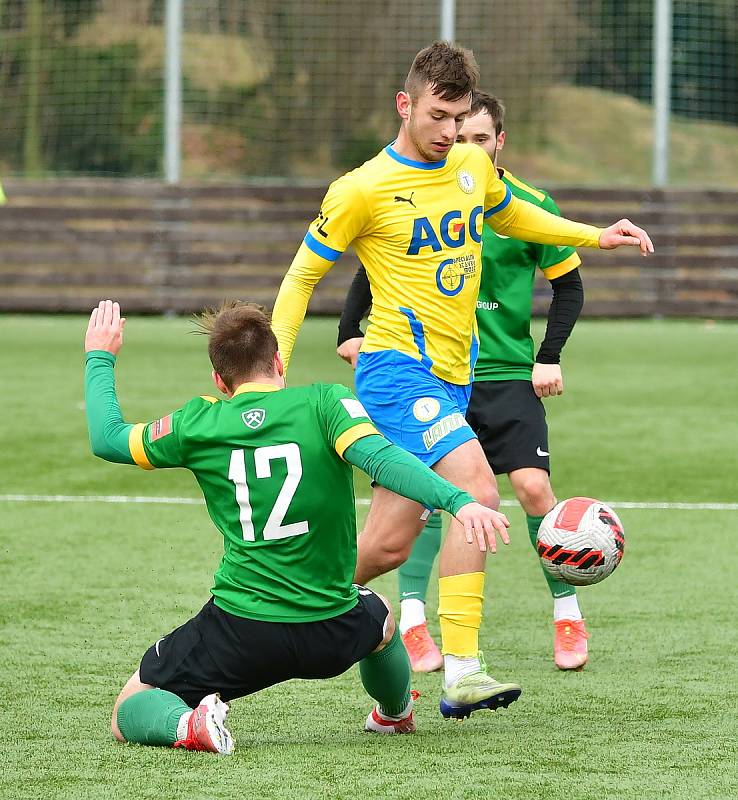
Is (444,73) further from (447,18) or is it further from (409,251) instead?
(447,18)

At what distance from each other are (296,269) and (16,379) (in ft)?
27.7

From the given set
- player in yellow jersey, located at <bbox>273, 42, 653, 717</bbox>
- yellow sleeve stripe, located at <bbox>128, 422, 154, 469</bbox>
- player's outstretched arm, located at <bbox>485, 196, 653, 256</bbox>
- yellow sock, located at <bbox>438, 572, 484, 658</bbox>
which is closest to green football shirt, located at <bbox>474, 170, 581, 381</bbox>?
player's outstretched arm, located at <bbox>485, 196, 653, 256</bbox>

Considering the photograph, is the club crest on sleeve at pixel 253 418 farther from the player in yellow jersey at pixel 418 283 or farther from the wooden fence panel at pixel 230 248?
the wooden fence panel at pixel 230 248

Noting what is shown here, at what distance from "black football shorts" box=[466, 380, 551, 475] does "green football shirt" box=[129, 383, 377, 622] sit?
1.59 m

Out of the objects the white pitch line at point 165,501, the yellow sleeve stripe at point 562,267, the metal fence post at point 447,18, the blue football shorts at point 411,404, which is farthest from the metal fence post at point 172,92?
the blue football shorts at point 411,404

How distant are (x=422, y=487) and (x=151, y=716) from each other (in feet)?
3.16

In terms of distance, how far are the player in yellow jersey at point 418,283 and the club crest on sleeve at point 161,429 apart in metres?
0.72

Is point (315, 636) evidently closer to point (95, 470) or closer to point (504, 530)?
point (504, 530)

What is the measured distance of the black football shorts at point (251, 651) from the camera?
12.5 ft

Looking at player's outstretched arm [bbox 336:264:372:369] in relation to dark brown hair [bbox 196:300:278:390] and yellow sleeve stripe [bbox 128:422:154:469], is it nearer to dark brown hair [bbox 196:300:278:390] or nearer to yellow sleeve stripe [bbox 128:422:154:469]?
dark brown hair [bbox 196:300:278:390]

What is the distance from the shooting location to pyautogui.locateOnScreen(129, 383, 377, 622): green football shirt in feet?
12.4

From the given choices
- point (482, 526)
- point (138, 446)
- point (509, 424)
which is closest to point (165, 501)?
point (509, 424)

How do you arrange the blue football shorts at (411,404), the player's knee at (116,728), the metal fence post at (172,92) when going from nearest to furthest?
the player's knee at (116,728), the blue football shorts at (411,404), the metal fence post at (172,92)

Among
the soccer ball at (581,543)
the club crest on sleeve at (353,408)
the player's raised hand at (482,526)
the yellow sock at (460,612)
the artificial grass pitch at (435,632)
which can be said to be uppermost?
the club crest on sleeve at (353,408)
